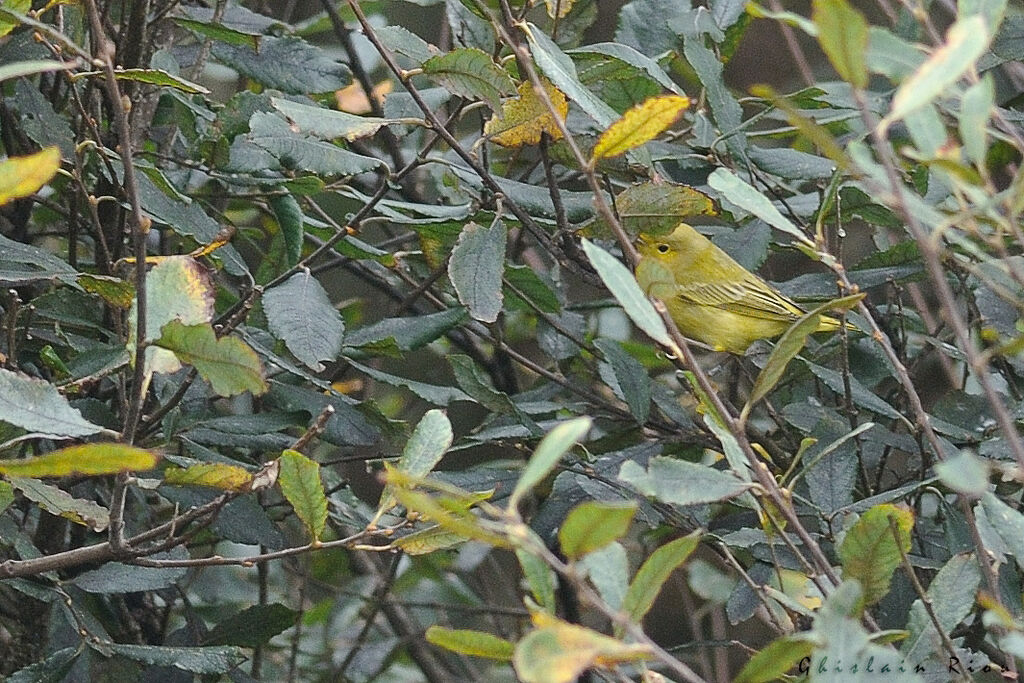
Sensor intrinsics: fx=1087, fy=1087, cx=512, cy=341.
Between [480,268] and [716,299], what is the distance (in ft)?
4.00

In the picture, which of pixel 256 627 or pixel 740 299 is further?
pixel 740 299

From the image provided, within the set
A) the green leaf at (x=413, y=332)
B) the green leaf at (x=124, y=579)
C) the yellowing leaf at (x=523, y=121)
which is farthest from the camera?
the green leaf at (x=413, y=332)

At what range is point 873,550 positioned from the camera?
103cm

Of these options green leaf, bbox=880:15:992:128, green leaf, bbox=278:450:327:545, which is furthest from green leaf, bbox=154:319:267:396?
green leaf, bbox=880:15:992:128

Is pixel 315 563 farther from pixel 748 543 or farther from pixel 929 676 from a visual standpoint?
pixel 929 676

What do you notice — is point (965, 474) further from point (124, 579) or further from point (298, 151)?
point (124, 579)

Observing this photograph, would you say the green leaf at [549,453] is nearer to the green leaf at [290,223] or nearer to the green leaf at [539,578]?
the green leaf at [539,578]

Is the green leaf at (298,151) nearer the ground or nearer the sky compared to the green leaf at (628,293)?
nearer the ground

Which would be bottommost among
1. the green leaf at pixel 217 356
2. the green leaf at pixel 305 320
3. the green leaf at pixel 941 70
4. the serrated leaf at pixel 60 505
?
the serrated leaf at pixel 60 505

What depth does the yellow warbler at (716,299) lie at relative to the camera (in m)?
2.32

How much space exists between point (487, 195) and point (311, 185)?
0.26 metres

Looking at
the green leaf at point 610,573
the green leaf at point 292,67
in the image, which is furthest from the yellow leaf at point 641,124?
the green leaf at point 292,67

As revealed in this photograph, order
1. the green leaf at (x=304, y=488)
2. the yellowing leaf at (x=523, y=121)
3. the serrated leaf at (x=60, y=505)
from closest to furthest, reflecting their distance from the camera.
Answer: the green leaf at (x=304, y=488)
the serrated leaf at (x=60, y=505)
the yellowing leaf at (x=523, y=121)

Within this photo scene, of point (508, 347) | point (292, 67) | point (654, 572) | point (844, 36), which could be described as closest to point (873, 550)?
point (654, 572)
